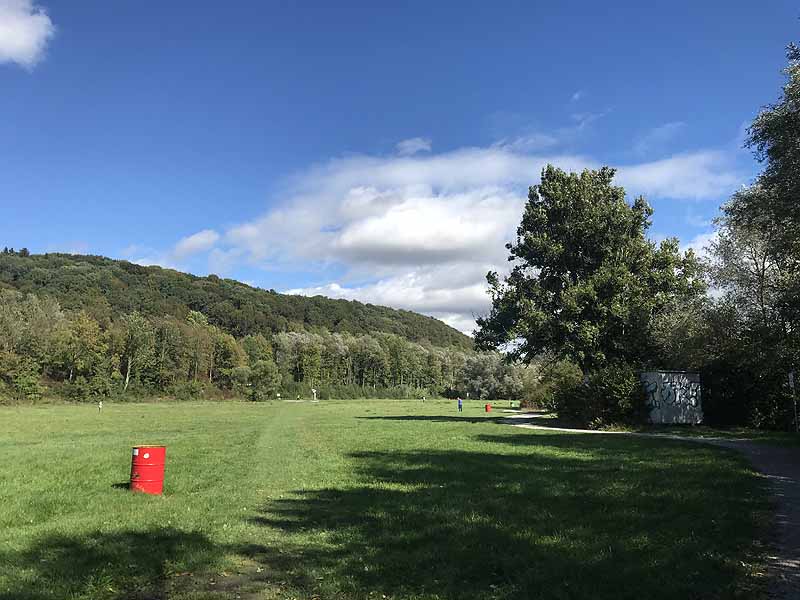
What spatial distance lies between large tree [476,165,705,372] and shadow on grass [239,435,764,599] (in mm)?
15968

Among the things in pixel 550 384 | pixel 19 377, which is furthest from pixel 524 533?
pixel 19 377

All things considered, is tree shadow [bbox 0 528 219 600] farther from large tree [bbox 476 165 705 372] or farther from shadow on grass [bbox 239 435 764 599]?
large tree [bbox 476 165 705 372]

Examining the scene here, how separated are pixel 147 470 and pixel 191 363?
97.8 metres

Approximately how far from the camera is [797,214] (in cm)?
1580

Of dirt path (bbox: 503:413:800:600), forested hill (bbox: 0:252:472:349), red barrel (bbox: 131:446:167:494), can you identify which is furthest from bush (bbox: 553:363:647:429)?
forested hill (bbox: 0:252:472:349)

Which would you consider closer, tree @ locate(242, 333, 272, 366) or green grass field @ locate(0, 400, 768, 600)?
green grass field @ locate(0, 400, 768, 600)

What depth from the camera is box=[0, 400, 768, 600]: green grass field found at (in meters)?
6.10

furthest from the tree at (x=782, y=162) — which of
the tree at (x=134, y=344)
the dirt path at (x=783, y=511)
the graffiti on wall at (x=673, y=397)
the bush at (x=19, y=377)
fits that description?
the tree at (x=134, y=344)

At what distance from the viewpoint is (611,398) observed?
2830 cm

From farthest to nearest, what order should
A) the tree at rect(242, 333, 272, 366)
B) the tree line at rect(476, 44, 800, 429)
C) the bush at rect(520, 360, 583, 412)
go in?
the tree at rect(242, 333, 272, 366) → the bush at rect(520, 360, 583, 412) → the tree line at rect(476, 44, 800, 429)

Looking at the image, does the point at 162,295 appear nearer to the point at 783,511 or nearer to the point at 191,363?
the point at 191,363

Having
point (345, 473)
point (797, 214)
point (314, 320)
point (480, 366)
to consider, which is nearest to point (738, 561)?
point (345, 473)

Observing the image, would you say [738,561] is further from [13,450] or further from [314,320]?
[314,320]

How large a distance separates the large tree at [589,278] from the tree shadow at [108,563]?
2366cm
